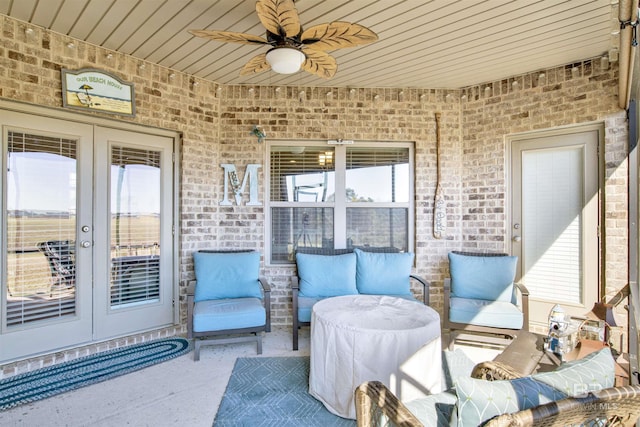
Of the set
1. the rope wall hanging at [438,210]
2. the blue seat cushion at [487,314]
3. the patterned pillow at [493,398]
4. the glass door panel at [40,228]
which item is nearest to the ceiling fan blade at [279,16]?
the patterned pillow at [493,398]

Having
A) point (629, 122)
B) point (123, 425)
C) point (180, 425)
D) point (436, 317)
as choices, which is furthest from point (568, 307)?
point (123, 425)

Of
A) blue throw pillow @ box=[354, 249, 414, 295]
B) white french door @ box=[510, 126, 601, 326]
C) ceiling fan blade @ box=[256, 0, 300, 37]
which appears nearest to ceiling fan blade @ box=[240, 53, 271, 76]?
ceiling fan blade @ box=[256, 0, 300, 37]

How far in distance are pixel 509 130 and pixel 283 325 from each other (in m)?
3.57

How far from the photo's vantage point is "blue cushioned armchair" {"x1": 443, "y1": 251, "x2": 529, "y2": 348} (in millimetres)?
3104

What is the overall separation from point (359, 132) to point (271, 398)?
309 centimetres

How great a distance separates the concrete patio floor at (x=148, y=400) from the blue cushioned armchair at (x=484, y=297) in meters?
0.32

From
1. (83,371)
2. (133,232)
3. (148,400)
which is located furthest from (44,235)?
(148,400)

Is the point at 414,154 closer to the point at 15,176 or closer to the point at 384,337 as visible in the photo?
the point at 384,337

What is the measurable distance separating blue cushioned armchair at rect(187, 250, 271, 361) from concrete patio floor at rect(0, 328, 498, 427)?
26 cm

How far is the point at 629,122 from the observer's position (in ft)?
10.4

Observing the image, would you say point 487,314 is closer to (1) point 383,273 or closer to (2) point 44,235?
(1) point 383,273

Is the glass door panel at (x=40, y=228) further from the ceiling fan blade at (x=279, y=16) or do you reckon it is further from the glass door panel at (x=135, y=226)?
the ceiling fan blade at (x=279, y=16)

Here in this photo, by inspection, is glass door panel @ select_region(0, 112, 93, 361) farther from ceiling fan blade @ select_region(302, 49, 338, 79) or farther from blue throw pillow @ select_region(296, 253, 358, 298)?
ceiling fan blade @ select_region(302, 49, 338, 79)

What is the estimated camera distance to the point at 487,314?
3.12 m
